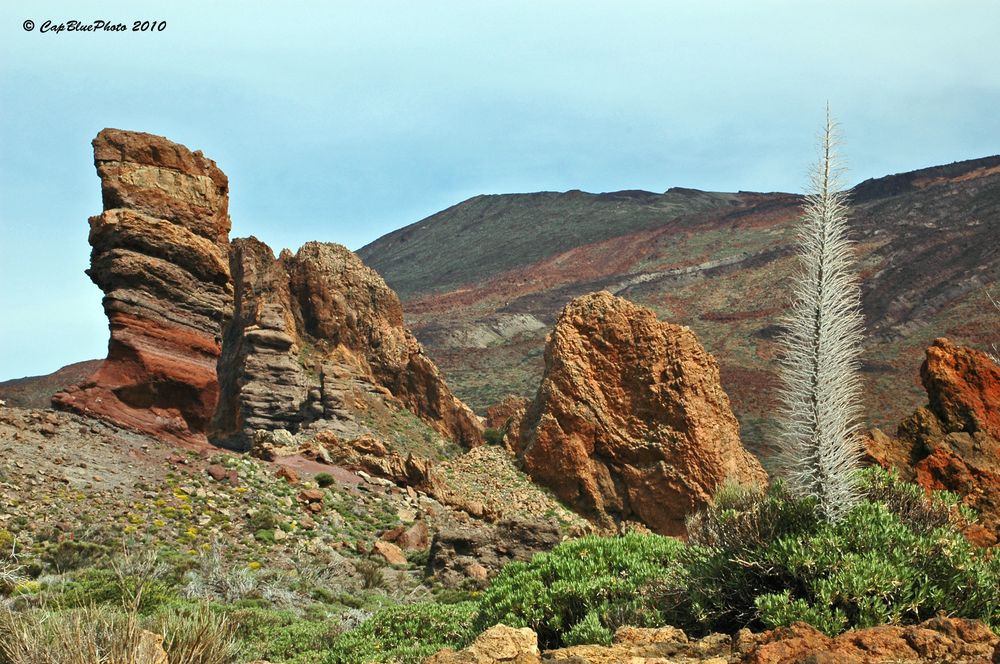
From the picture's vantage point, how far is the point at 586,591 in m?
7.45

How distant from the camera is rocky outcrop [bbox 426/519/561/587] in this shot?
1798 centimetres

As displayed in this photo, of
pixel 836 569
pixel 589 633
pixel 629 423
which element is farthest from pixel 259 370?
pixel 836 569

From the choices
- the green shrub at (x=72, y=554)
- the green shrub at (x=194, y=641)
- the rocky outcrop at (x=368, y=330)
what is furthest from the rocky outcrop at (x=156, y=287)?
the green shrub at (x=194, y=641)

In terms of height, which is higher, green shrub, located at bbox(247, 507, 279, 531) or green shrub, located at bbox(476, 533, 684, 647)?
green shrub, located at bbox(476, 533, 684, 647)

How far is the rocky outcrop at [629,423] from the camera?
26516 millimetres

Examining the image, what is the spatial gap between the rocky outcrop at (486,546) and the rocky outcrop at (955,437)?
266 inches

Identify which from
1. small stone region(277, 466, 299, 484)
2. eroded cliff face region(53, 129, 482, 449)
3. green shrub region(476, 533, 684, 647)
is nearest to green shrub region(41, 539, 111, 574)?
eroded cliff face region(53, 129, 482, 449)

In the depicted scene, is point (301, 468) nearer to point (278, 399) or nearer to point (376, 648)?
point (278, 399)

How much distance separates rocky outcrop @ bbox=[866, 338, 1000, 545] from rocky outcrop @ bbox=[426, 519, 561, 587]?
22.1ft

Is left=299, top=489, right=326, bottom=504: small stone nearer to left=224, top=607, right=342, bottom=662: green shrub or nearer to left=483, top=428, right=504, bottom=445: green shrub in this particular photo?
left=224, top=607, right=342, bottom=662: green shrub

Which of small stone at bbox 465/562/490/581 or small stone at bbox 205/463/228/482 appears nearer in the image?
small stone at bbox 465/562/490/581

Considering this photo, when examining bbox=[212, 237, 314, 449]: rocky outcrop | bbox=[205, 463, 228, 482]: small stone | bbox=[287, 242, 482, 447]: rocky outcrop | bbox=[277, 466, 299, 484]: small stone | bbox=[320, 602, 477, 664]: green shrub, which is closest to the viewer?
bbox=[320, 602, 477, 664]: green shrub

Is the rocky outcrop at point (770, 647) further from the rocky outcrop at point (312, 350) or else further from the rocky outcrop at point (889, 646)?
the rocky outcrop at point (312, 350)

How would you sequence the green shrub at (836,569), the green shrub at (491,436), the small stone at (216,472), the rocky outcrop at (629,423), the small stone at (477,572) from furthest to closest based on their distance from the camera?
1. the green shrub at (491,436)
2. the rocky outcrop at (629,423)
3. the small stone at (216,472)
4. the small stone at (477,572)
5. the green shrub at (836,569)
